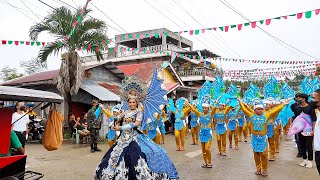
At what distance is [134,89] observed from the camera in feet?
19.0

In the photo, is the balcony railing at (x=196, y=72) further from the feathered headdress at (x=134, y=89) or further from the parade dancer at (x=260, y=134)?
the feathered headdress at (x=134, y=89)

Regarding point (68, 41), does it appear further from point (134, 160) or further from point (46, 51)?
point (134, 160)

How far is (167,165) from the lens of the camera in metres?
5.24

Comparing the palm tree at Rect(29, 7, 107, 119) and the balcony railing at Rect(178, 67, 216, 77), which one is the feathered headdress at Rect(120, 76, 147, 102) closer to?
the palm tree at Rect(29, 7, 107, 119)

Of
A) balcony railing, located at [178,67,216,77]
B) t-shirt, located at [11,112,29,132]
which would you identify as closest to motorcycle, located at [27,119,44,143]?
t-shirt, located at [11,112,29,132]

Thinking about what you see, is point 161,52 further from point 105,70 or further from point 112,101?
point 112,101

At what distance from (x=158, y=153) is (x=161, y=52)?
20225mm

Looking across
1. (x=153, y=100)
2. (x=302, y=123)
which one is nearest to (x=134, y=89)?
(x=153, y=100)

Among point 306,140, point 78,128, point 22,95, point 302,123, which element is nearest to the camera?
point 22,95

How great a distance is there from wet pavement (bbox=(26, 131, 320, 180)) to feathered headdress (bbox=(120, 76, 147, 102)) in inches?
99.1

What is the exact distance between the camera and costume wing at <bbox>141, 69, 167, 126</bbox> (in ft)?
19.3

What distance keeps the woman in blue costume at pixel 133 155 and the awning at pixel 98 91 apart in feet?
27.6

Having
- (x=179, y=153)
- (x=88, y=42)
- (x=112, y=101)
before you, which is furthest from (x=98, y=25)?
(x=179, y=153)

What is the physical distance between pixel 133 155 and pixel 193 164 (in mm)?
4065
